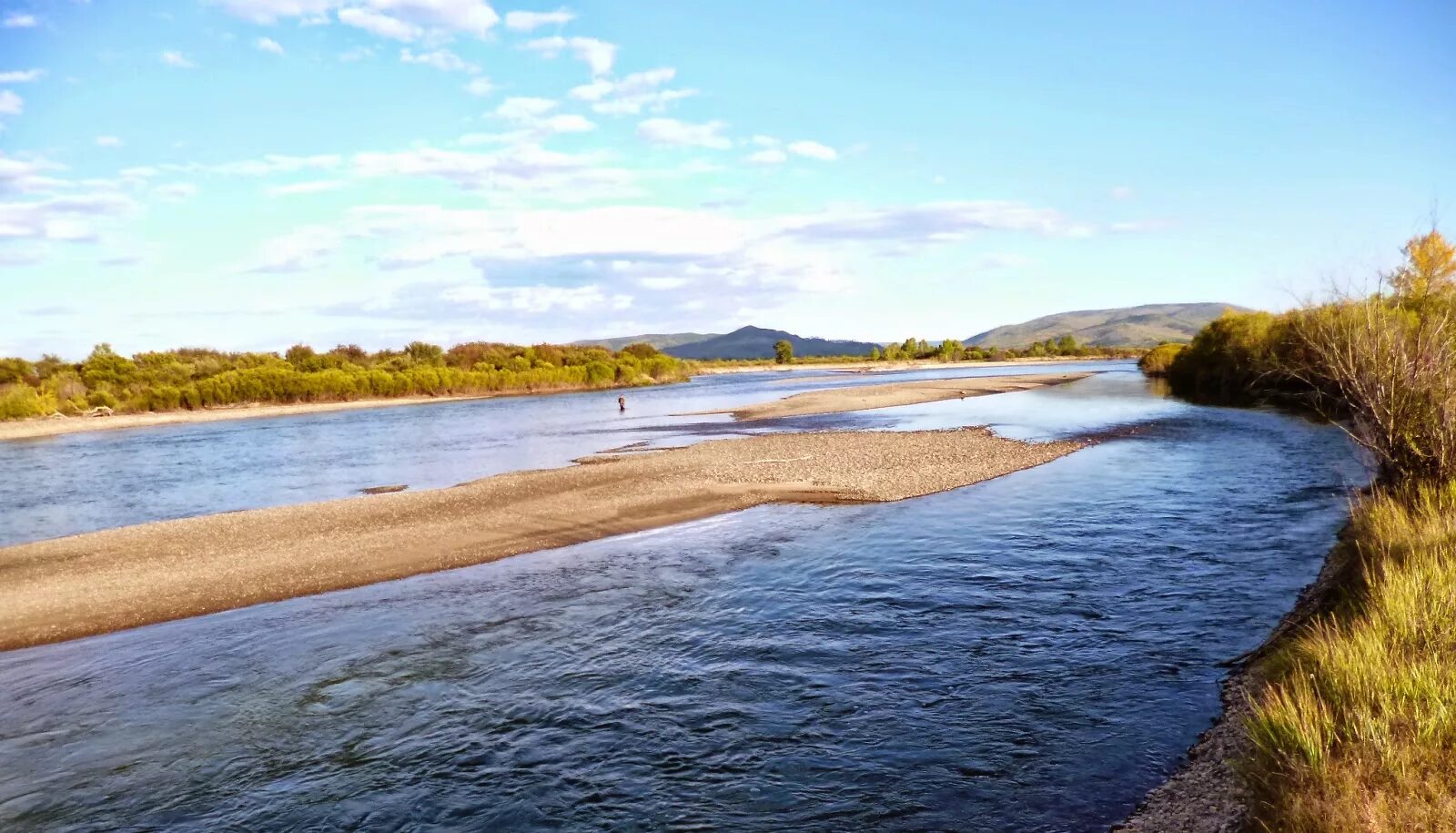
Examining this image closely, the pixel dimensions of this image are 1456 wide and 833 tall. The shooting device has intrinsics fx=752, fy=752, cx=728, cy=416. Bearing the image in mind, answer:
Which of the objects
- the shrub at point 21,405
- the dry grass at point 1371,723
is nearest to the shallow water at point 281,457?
the shrub at point 21,405

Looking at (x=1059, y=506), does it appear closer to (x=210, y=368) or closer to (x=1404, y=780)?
(x=1404, y=780)

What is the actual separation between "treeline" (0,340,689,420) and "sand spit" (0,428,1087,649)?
219 ft

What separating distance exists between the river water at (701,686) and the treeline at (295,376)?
7777cm

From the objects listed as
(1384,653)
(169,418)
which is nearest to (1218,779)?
(1384,653)

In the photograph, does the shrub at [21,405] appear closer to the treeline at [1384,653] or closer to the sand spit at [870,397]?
the sand spit at [870,397]

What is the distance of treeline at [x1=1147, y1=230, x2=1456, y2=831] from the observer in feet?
15.6

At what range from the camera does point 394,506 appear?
22.6 meters

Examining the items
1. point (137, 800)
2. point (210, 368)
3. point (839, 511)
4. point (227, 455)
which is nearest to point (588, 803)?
point (137, 800)

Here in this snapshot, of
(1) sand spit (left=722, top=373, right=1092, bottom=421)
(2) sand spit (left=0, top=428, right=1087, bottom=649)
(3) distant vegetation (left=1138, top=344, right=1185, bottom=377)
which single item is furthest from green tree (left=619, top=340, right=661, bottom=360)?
(2) sand spit (left=0, top=428, right=1087, bottom=649)

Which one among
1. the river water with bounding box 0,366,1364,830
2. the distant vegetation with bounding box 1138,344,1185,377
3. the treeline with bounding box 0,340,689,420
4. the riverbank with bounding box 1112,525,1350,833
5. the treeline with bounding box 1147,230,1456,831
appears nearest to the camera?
the treeline with bounding box 1147,230,1456,831

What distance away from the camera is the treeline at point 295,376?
74.8 metres

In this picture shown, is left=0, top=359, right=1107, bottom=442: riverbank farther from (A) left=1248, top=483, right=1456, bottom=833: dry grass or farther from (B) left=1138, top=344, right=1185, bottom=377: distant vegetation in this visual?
(B) left=1138, top=344, right=1185, bottom=377: distant vegetation

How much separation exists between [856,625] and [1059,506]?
1078 cm

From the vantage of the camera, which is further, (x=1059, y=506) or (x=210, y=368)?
(x=210, y=368)
